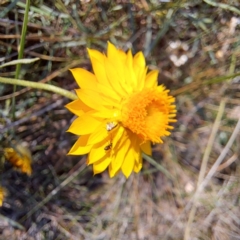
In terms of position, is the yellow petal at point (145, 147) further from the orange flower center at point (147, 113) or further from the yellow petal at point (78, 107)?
the yellow petal at point (78, 107)

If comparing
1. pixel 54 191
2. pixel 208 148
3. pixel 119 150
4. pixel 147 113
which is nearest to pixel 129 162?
pixel 119 150

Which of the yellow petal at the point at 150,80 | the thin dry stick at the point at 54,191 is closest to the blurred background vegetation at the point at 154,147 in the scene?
the thin dry stick at the point at 54,191

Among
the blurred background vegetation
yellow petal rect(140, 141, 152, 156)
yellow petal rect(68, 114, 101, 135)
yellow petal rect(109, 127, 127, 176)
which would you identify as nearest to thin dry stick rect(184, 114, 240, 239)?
the blurred background vegetation

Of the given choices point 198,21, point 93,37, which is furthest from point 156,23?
point 93,37

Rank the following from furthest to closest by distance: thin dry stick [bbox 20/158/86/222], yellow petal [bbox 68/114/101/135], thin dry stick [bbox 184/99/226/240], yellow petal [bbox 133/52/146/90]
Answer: thin dry stick [bbox 184/99/226/240] < thin dry stick [bbox 20/158/86/222] < yellow petal [bbox 133/52/146/90] < yellow petal [bbox 68/114/101/135]

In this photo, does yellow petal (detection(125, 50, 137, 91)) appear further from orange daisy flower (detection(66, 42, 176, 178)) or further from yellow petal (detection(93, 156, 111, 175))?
yellow petal (detection(93, 156, 111, 175))

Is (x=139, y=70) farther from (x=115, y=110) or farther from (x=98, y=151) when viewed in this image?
(x=98, y=151)

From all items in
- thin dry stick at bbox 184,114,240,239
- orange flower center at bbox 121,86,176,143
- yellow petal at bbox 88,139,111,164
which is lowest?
thin dry stick at bbox 184,114,240,239

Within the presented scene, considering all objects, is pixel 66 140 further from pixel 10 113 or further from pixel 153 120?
pixel 153 120
